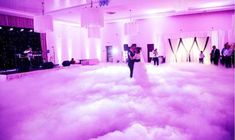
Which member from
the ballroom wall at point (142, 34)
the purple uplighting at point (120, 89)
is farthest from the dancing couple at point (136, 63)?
the ballroom wall at point (142, 34)

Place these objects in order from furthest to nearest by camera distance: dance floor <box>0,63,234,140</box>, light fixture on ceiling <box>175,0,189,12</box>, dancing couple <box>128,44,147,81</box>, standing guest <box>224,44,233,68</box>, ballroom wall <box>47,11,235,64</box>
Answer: ballroom wall <box>47,11,235,64</box>
light fixture on ceiling <box>175,0,189,12</box>
standing guest <box>224,44,233,68</box>
dancing couple <box>128,44,147,81</box>
dance floor <box>0,63,234,140</box>

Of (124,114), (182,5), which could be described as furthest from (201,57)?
(124,114)

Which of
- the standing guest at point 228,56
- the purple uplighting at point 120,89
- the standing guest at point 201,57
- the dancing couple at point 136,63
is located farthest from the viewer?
the standing guest at point 201,57

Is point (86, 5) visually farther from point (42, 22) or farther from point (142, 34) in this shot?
point (142, 34)

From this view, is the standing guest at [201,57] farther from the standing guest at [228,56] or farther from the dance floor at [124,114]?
the dance floor at [124,114]

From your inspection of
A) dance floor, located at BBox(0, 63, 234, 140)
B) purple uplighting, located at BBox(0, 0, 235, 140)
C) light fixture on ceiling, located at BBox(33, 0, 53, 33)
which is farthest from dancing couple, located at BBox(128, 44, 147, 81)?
light fixture on ceiling, located at BBox(33, 0, 53, 33)

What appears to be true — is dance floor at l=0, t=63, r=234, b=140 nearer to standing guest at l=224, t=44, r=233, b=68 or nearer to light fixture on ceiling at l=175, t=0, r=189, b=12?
standing guest at l=224, t=44, r=233, b=68

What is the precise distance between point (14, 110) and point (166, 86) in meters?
4.25

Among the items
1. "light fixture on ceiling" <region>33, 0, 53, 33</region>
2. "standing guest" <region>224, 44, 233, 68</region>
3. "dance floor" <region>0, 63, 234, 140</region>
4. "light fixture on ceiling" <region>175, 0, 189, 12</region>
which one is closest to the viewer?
"dance floor" <region>0, 63, 234, 140</region>

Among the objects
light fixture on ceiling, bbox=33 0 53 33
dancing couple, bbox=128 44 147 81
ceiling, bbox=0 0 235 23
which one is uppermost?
ceiling, bbox=0 0 235 23

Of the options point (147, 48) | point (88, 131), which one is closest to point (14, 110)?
point (88, 131)

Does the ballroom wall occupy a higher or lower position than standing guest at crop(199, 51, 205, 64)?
higher

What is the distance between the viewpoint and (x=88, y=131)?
3408mm

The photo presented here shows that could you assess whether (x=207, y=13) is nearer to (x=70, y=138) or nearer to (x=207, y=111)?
(x=207, y=111)
